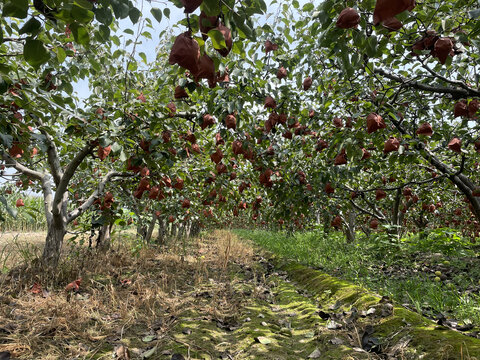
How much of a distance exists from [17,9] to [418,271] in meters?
6.40

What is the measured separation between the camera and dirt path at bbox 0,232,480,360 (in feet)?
7.43

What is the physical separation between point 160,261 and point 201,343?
14.6 ft

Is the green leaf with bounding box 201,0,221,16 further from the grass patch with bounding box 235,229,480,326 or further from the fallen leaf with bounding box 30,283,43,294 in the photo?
the fallen leaf with bounding box 30,283,43,294

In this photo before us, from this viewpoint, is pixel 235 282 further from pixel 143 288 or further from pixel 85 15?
pixel 85 15

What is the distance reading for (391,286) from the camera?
3898mm

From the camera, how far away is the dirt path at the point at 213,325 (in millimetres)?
2264

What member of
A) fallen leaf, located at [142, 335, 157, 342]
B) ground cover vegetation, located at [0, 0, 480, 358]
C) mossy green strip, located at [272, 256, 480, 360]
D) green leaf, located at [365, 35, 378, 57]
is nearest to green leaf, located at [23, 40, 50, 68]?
ground cover vegetation, located at [0, 0, 480, 358]

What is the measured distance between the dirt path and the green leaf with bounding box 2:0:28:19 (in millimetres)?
2351

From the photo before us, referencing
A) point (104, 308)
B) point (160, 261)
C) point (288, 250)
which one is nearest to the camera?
point (104, 308)

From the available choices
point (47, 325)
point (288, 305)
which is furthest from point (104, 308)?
point (288, 305)

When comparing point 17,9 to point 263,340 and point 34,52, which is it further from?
point 263,340

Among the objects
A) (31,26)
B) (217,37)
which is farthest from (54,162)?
(217,37)

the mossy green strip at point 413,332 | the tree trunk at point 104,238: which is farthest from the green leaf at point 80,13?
the tree trunk at point 104,238

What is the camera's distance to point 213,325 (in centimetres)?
313
